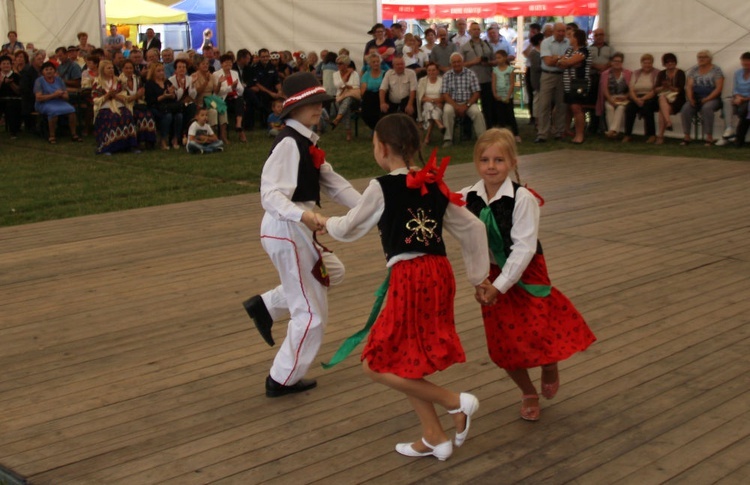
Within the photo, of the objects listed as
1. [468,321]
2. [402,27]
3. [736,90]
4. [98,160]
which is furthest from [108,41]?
[468,321]

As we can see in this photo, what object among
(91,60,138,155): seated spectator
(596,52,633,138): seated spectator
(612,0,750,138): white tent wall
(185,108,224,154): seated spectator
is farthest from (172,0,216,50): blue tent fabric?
(596,52,633,138): seated spectator

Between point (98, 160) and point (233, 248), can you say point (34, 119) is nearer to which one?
point (98, 160)

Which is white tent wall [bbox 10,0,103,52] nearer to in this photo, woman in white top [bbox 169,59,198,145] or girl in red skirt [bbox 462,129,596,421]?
woman in white top [bbox 169,59,198,145]

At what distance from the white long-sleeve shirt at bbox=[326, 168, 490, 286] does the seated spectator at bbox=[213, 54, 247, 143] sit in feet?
37.1

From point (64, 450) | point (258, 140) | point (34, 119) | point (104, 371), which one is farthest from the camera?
point (34, 119)

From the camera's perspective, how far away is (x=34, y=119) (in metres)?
15.5

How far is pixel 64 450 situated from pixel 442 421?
1.39m

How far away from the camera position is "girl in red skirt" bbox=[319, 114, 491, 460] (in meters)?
3.11

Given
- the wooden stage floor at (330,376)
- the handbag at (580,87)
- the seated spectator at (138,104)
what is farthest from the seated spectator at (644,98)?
the seated spectator at (138,104)

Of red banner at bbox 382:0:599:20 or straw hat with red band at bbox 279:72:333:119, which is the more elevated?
red banner at bbox 382:0:599:20

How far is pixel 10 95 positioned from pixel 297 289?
507 inches

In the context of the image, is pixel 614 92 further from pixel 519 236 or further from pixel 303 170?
pixel 519 236

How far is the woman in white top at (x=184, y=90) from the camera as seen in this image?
13.5 metres

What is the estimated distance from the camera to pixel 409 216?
3123mm
